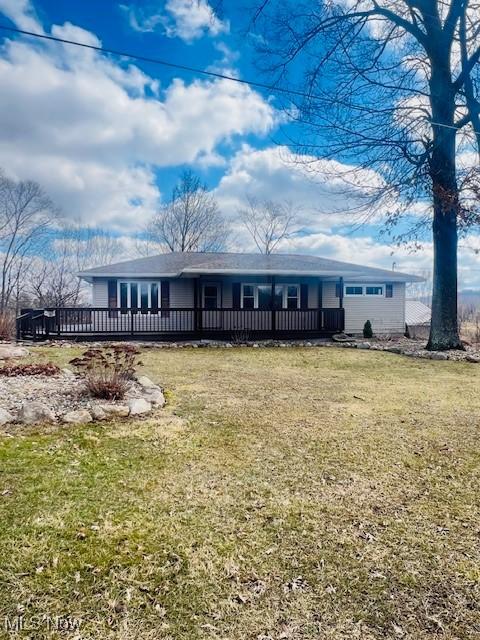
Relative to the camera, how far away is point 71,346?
12188 mm

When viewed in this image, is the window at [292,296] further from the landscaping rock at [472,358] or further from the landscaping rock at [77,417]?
the landscaping rock at [77,417]

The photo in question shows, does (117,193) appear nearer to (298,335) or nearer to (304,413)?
(298,335)

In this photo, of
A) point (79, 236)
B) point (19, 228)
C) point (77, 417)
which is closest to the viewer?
point (77, 417)

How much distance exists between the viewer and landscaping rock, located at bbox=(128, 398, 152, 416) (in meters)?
4.77

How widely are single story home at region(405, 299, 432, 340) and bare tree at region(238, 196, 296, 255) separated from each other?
38.7 feet

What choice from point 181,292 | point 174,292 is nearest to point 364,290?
point 181,292

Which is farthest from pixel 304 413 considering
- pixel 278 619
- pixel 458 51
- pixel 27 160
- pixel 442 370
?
pixel 27 160

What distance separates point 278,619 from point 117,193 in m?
24.0

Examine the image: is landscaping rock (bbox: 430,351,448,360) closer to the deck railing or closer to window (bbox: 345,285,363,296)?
the deck railing

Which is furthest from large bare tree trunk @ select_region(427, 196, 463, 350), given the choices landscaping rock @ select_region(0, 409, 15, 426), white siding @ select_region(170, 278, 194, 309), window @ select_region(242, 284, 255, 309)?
landscaping rock @ select_region(0, 409, 15, 426)

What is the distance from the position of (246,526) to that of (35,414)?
3.04 m

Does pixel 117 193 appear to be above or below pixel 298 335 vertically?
above

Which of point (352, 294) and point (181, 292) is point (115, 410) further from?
point (352, 294)

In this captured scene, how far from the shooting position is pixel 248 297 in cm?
1608
